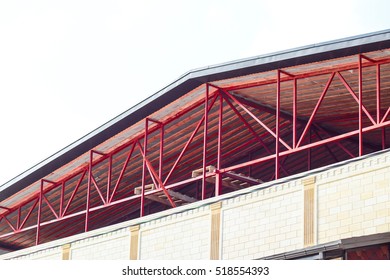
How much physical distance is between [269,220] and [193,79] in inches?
210

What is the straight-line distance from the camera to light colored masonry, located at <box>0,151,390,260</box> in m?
28.7

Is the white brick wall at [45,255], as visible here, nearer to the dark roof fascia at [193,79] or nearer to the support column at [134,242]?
the dark roof fascia at [193,79]

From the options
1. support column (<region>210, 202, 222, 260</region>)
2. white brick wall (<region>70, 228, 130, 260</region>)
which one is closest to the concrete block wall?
support column (<region>210, 202, 222, 260</region>)

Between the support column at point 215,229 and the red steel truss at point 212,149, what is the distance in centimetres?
115

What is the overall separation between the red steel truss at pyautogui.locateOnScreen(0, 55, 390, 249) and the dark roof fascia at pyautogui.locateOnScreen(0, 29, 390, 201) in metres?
0.46

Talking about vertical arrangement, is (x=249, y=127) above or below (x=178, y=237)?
above

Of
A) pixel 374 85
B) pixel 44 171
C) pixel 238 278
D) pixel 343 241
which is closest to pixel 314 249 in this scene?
pixel 343 241

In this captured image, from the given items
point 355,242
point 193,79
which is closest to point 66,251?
point 193,79

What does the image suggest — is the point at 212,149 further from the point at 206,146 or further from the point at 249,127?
the point at 206,146

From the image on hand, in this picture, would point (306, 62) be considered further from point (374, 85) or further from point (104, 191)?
point (104, 191)

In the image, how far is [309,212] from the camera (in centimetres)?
2995

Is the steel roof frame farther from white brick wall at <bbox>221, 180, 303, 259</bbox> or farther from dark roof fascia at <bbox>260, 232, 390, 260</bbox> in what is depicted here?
dark roof fascia at <bbox>260, 232, 390, 260</bbox>

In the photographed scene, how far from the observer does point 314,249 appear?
26953 millimetres

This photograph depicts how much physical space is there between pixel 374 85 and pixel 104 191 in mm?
13108
